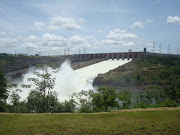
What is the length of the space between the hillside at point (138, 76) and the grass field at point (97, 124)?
3381cm

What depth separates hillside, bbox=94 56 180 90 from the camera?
50.0m

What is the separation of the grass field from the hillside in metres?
33.8

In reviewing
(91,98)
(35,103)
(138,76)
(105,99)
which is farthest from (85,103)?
(138,76)

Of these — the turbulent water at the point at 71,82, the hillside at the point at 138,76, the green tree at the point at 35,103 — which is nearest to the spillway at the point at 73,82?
the turbulent water at the point at 71,82

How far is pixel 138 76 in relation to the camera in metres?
54.1

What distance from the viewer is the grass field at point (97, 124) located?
35.6ft

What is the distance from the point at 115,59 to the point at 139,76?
26421 millimetres

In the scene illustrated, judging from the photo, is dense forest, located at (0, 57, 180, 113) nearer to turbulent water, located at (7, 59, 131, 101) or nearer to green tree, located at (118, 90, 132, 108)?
green tree, located at (118, 90, 132, 108)

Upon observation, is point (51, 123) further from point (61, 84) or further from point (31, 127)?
point (61, 84)

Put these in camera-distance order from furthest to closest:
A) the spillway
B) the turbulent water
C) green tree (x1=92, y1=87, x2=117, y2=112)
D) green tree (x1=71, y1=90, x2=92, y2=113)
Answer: the spillway
the turbulent water
green tree (x1=92, y1=87, x2=117, y2=112)
green tree (x1=71, y1=90, x2=92, y2=113)

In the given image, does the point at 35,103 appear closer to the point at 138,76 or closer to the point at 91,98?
the point at 91,98

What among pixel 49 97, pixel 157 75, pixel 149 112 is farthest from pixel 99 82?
pixel 149 112

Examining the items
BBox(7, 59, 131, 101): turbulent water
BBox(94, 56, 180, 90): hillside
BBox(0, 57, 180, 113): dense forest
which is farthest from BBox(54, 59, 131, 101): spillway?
BBox(0, 57, 180, 113): dense forest

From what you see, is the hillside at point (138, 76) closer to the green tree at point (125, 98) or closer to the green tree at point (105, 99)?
the green tree at point (125, 98)
